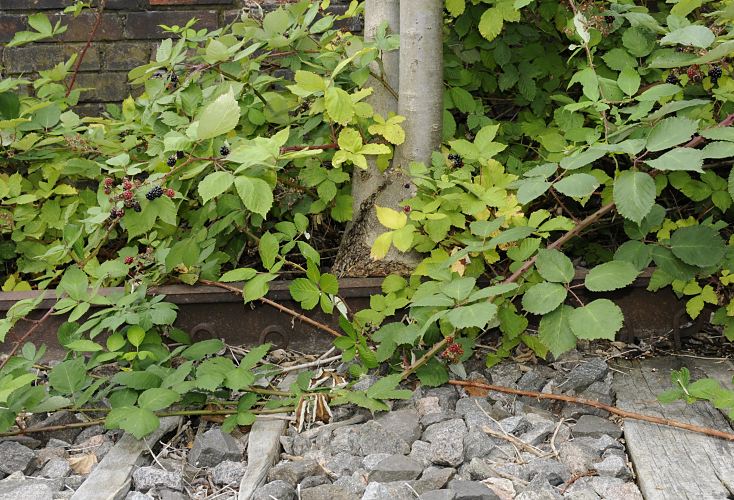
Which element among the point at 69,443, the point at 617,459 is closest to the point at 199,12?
the point at 69,443

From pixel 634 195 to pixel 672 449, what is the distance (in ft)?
1.65

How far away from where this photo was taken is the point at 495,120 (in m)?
2.66

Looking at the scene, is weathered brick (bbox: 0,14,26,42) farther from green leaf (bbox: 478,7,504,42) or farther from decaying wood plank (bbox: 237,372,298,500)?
decaying wood plank (bbox: 237,372,298,500)

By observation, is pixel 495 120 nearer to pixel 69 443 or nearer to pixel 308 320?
pixel 308 320

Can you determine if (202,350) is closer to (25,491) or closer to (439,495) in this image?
(25,491)

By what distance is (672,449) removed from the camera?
5.10 ft

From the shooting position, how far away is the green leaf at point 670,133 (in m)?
1.61

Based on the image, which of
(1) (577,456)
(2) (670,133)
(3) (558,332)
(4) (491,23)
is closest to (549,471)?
(1) (577,456)

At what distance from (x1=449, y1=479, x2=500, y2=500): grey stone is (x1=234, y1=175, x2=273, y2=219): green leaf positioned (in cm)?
67

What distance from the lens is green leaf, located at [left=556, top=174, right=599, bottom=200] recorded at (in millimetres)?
1649

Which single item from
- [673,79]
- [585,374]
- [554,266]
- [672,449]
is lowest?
[585,374]

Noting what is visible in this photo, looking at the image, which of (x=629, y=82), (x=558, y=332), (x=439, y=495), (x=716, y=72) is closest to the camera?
(x=439, y=495)

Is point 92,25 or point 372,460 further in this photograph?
point 92,25

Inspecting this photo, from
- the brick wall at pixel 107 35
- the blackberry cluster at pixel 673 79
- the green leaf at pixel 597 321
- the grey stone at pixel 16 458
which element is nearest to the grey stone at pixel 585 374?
the green leaf at pixel 597 321
